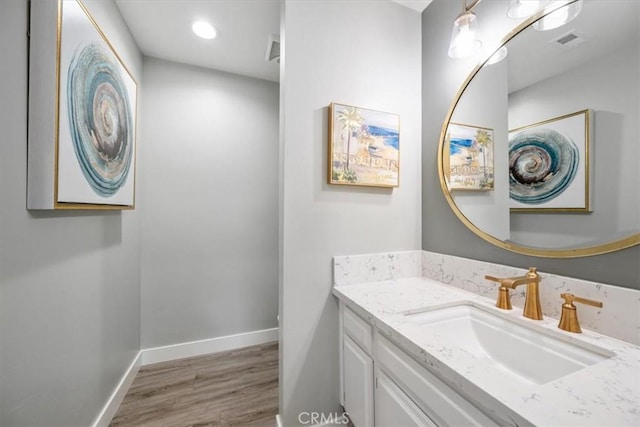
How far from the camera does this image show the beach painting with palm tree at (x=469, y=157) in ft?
3.85

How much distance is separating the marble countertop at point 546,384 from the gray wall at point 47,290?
1306 millimetres

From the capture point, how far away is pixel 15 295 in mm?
838

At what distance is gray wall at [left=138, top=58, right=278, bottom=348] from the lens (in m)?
2.04

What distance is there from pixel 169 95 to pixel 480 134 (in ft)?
7.84

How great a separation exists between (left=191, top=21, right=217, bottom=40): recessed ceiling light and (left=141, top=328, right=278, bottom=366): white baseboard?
2544mm

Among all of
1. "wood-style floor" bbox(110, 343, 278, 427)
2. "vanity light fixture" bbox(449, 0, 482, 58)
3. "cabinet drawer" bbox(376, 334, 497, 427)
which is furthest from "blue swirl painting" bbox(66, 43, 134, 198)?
"vanity light fixture" bbox(449, 0, 482, 58)

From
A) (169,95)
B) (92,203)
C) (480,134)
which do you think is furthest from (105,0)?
(480,134)

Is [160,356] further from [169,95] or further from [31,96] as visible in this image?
[169,95]

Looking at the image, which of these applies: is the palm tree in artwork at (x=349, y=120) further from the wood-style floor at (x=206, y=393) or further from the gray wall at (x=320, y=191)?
the wood-style floor at (x=206, y=393)

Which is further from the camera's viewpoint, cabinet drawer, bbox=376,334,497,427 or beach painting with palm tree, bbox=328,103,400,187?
beach painting with palm tree, bbox=328,103,400,187

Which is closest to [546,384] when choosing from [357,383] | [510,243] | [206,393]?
[510,243]

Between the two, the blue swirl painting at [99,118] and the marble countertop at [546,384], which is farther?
the blue swirl painting at [99,118]

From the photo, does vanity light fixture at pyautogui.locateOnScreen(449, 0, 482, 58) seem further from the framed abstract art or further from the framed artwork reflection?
the framed abstract art

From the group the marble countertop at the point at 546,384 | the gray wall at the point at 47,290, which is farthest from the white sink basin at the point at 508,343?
the gray wall at the point at 47,290
